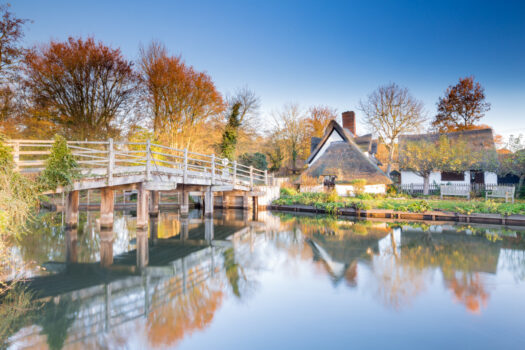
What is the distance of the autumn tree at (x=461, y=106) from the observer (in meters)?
35.6

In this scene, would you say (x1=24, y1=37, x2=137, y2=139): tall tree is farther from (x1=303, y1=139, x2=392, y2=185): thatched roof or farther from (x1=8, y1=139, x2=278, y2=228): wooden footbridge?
(x1=303, y1=139, x2=392, y2=185): thatched roof

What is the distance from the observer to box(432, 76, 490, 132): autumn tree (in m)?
35.6

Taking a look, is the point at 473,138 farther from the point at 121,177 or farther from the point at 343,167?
the point at 121,177

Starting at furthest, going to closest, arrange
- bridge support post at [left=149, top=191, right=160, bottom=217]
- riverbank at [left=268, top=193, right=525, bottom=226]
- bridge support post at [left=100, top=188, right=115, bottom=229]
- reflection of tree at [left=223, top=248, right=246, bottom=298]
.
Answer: bridge support post at [left=149, top=191, right=160, bottom=217] → riverbank at [left=268, top=193, right=525, bottom=226] → bridge support post at [left=100, top=188, right=115, bottom=229] → reflection of tree at [left=223, top=248, right=246, bottom=298]

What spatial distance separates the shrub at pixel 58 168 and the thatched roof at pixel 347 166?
710 inches

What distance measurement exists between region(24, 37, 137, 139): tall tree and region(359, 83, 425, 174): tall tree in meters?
22.4

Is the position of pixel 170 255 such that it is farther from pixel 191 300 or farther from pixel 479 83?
pixel 479 83

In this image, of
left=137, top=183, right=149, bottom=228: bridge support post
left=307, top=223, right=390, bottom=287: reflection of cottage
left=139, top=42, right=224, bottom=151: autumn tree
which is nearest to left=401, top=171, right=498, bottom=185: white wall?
left=307, top=223, right=390, bottom=287: reflection of cottage

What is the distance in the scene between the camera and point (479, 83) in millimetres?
35688

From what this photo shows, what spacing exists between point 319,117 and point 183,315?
40.7 meters

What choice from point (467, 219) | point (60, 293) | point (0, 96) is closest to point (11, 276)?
point (60, 293)

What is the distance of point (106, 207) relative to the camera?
11398 mm

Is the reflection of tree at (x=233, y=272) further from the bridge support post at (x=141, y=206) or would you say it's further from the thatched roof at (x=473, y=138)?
the thatched roof at (x=473, y=138)

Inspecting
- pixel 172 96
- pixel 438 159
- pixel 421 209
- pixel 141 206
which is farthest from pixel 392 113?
pixel 141 206
